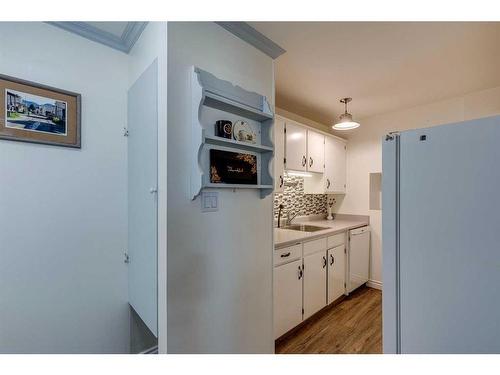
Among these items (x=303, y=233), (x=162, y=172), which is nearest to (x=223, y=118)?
(x=162, y=172)

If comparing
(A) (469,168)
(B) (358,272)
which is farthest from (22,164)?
(B) (358,272)

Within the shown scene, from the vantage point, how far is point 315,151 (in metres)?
2.89

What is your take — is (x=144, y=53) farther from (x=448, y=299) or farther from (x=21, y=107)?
(x=448, y=299)

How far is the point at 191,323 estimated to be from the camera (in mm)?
1264

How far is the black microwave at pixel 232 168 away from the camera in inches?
52.7

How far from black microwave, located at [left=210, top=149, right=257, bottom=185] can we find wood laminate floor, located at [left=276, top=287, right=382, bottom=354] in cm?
144

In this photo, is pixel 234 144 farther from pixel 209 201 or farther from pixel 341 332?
pixel 341 332

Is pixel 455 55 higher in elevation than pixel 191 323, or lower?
higher

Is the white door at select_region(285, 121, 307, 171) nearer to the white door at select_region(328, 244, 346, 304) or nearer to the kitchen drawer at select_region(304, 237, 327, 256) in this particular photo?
the kitchen drawer at select_region(304, 237, 327, 256)

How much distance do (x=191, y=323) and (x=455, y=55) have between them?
2620 mm

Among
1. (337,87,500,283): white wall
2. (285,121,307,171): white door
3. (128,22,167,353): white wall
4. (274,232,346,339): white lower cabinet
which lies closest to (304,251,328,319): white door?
(274,232,346,339): white lower cabinet

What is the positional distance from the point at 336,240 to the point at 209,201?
6.07 feet

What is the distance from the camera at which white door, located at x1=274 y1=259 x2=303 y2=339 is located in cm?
194
